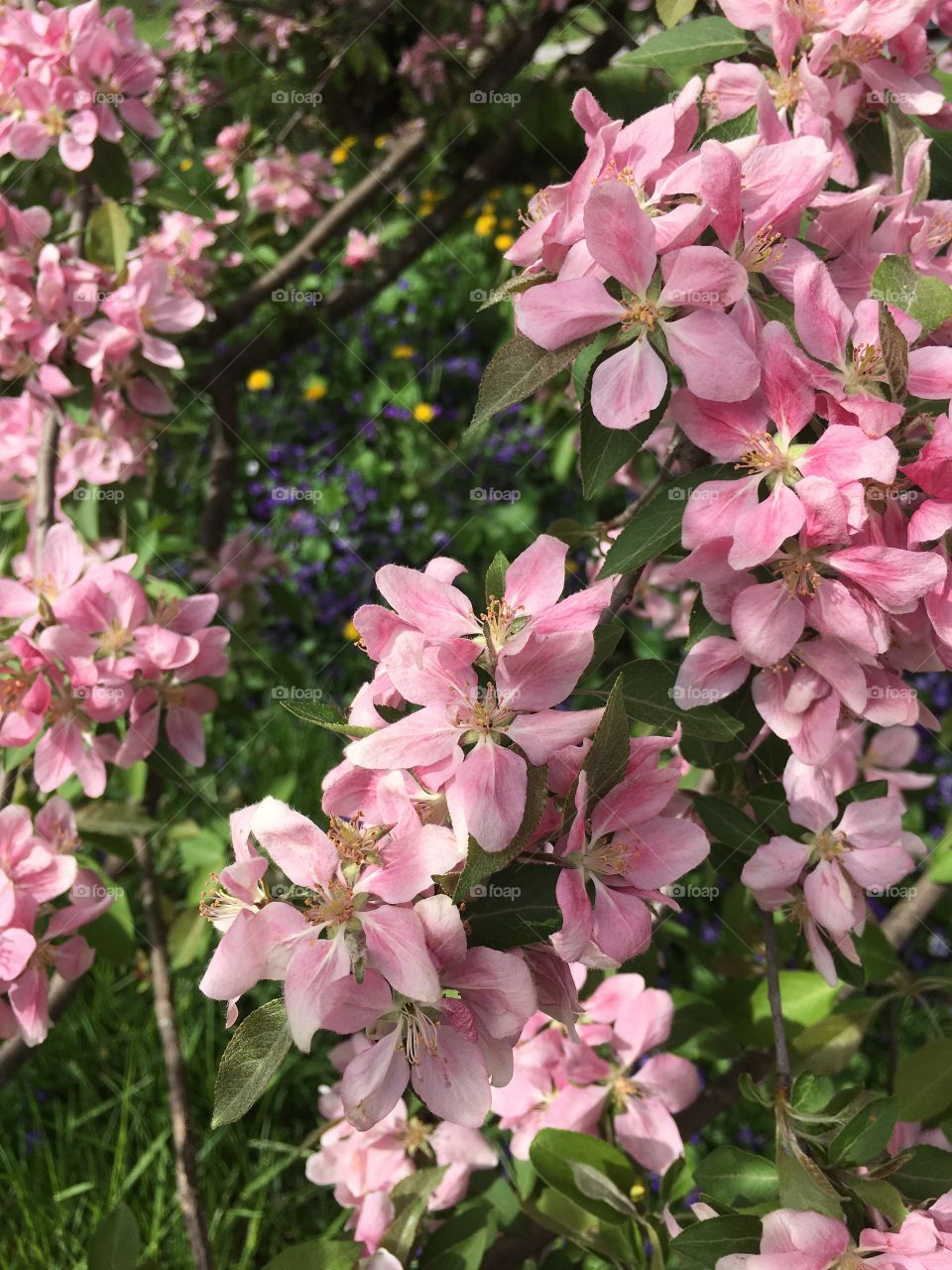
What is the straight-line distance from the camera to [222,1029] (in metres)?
2.57

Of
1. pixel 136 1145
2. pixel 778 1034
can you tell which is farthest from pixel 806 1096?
pixel 136 1145

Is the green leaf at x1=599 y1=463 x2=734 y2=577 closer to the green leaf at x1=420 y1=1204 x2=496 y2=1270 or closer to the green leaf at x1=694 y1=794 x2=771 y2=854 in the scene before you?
the green leaf at x1=694 y1=794 x2=771 y2=854

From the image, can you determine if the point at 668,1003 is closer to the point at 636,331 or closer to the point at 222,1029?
the point at 636,331

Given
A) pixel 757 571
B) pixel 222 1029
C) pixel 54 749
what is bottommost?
pixel 222 1029

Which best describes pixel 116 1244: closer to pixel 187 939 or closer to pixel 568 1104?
pixel 568 1104

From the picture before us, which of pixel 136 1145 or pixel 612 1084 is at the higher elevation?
pixel 612 1084

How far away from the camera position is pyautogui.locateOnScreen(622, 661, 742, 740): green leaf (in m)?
0.87

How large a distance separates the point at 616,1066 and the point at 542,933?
67 cm

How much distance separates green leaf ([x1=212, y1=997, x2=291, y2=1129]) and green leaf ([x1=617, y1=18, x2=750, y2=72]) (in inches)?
39.6

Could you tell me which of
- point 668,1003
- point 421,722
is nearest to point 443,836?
point 421,722

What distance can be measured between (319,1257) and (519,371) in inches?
31.7

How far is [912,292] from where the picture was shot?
2.95 ft
